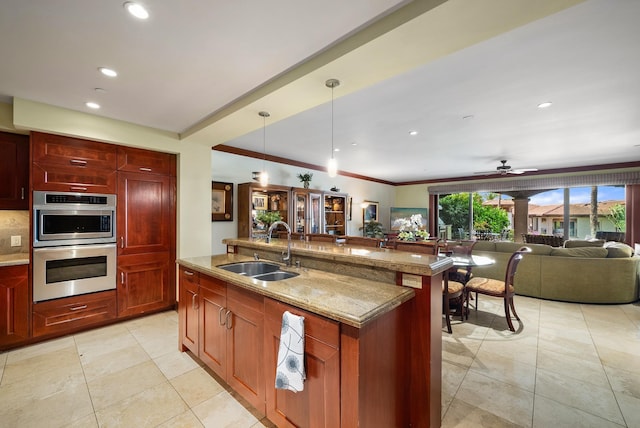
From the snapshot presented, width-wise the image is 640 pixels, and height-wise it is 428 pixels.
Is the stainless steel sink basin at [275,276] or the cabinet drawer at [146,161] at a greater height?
the cabinet drawer at [146,161]

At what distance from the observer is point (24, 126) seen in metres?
2.61

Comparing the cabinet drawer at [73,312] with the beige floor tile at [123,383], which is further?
the cabinet drawer at [73,312]

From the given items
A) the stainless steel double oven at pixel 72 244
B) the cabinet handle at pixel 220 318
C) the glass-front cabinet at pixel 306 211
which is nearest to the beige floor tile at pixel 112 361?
the stainless steel double oven at pixel 72 244

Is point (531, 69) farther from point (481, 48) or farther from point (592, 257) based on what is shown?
point (592, 257)

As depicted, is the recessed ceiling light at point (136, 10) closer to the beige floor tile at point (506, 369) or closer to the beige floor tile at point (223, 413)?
the beige floor tile at point (223, 413)

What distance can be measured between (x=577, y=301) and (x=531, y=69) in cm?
395

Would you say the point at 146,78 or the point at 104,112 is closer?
the point at 146,78

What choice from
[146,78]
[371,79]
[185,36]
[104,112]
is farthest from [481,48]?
[104,112]

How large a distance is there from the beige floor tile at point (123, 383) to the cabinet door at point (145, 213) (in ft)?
4.95

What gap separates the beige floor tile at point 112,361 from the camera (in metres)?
2.33

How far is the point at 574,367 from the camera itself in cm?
239

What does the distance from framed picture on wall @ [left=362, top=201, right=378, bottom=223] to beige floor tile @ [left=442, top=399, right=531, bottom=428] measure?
5816 millimetres

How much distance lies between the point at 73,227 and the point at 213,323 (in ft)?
7.23

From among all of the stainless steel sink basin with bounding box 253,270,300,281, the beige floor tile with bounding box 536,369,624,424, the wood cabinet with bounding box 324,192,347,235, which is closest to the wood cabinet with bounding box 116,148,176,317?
the stainless steel sink basin with bounding box 253,270,300,281
